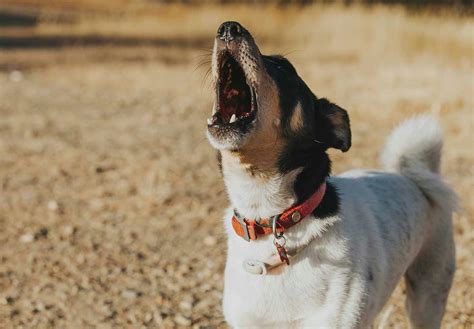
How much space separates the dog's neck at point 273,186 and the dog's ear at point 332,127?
0.21 metres

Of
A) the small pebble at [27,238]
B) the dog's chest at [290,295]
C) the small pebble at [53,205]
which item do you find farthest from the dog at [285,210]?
the small pebble at [53,205]

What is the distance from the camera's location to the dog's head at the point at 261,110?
2924mm

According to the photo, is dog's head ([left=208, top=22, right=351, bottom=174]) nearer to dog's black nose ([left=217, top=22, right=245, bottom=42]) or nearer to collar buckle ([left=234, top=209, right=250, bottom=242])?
dog's black nose ([left=217, top=22, right=245, bottom=42])

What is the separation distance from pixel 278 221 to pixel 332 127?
580mm

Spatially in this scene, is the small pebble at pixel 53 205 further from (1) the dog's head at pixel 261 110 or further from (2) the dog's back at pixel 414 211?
(1) the dog's head at pixel 261 110

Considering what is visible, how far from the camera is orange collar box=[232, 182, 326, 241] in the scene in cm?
298

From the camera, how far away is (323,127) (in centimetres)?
324

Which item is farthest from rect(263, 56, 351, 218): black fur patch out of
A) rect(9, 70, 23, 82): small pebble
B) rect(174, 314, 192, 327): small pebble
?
rect(9, 70, 23, 82): small pebble

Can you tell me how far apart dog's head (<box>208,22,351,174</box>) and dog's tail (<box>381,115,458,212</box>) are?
2.80 feet

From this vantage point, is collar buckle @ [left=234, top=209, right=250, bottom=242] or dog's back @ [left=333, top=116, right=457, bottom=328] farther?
dog's back @ [left=333, top=116, right=457, bottom=328]

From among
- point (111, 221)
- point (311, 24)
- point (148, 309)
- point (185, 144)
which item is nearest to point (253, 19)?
point (311, 24)

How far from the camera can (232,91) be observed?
326 cm

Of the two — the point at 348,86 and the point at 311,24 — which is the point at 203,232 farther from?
the point at 311,24

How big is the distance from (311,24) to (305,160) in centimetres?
1725
